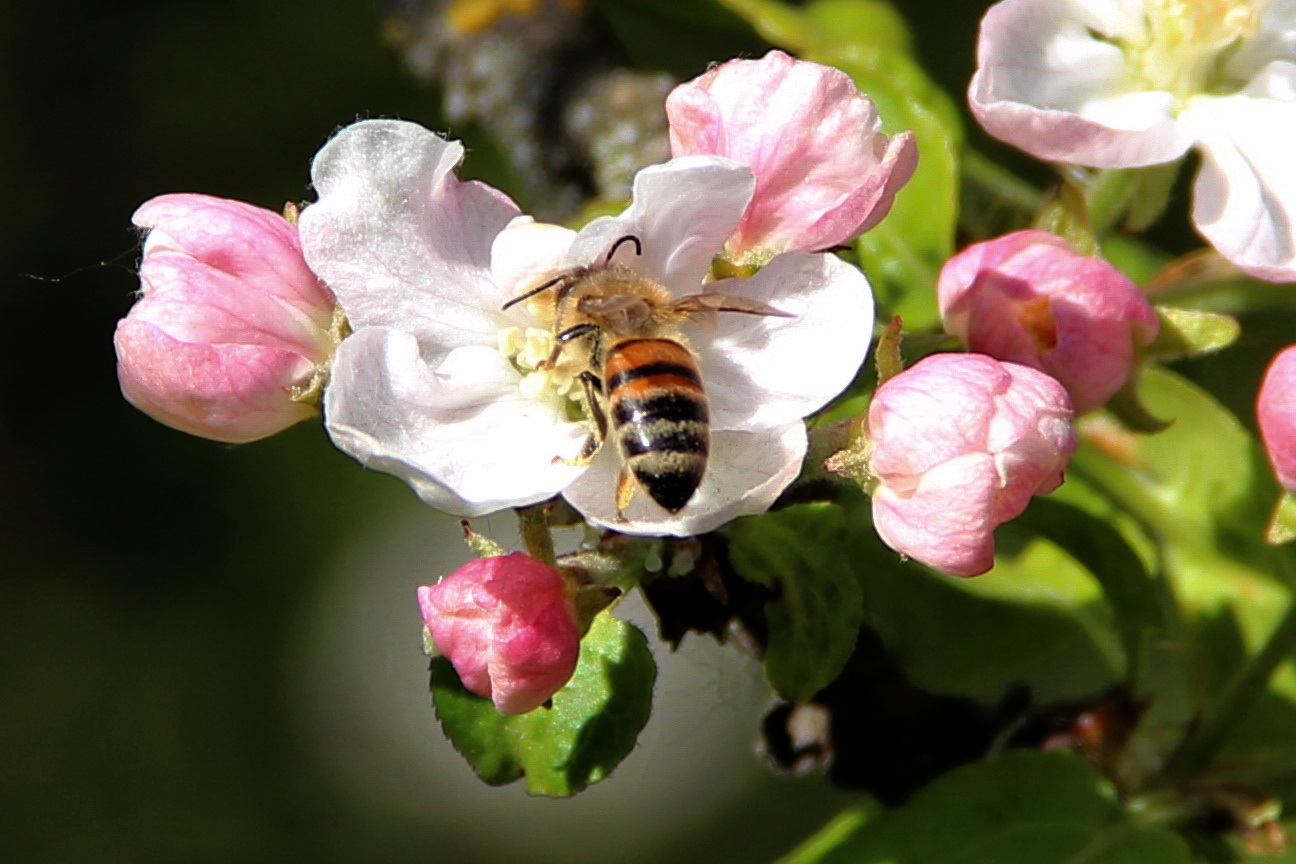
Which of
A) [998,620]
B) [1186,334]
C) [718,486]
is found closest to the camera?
[718,486]

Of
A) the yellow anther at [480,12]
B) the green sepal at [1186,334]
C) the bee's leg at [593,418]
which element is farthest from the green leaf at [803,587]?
the yellow anther at [480,12]

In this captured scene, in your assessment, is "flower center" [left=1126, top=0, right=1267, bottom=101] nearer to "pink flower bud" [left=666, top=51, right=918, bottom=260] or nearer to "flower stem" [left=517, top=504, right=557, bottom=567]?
"pink flower bud" [left=666, top=51, right=918, bottom=260]

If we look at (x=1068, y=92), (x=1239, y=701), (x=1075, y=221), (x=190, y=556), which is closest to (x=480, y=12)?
(x=1068, y=92)

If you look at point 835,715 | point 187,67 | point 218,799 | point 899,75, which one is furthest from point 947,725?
point 187,67

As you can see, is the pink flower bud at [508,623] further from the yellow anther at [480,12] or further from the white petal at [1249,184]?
the yellow anther at [480,12]

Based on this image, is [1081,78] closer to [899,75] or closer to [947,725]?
[899,75]

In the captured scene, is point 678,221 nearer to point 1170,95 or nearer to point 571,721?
point 571,721
